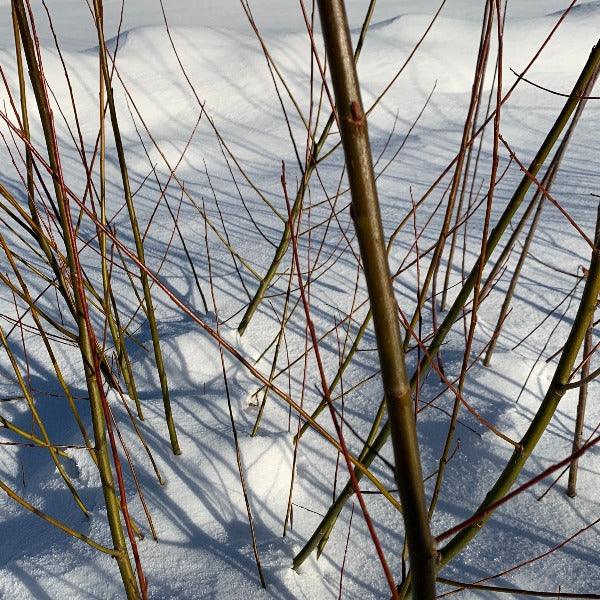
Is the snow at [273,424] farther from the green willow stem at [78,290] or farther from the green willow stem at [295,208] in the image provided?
the green willow stem at [78,290]

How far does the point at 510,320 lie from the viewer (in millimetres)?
1812

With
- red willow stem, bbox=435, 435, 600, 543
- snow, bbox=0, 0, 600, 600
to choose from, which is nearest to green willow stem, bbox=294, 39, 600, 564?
red willow stem, bbox=435, 435, 600, 543

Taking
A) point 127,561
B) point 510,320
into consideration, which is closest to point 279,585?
point 127,561

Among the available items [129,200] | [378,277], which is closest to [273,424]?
[129,200]

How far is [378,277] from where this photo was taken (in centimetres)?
41

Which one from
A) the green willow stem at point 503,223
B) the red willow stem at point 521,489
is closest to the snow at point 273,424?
the green willow stem at point 503,223

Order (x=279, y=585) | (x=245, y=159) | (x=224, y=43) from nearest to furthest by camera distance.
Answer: (x=279, y=585), (x=245, y=159), (x=224, y=43)

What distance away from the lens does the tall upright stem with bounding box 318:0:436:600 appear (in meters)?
0.36

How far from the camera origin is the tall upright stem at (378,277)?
14.3 inches

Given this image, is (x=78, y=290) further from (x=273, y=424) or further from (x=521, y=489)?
(x=273, y=424)

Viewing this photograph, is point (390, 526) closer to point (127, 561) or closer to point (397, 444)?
point (127, 561)

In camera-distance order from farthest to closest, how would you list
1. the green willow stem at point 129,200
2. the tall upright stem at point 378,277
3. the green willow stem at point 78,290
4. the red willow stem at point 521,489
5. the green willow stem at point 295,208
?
the green willow stem at point 295,208 < the green willow stem at point 129,200 < the green willow stem at point 78,290 < the red willow stem at point 521,489 < the tall upright stem at point 378,277

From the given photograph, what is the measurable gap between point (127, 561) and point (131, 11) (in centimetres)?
731

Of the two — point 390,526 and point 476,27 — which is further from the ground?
point 476,27
